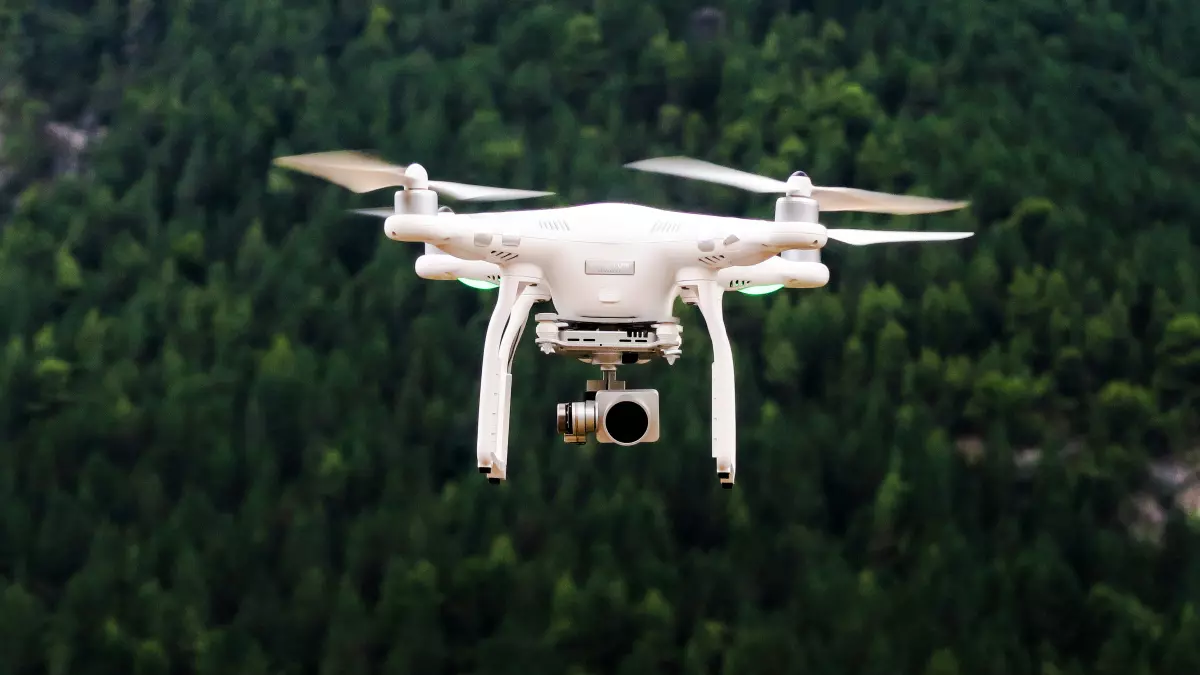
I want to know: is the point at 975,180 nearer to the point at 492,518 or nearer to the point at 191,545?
the point at 492,518

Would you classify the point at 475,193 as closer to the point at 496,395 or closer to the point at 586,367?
the point at 496,395

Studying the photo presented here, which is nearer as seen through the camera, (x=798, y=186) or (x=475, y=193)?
(x=798, y=186)

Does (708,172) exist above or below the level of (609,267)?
above

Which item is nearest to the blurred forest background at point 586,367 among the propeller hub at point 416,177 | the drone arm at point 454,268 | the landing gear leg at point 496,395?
the drone arm at point 454,268

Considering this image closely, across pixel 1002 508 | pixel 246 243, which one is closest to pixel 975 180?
pixel 1002 508

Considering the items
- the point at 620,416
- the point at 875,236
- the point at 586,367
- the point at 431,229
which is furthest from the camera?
the point at 586,367

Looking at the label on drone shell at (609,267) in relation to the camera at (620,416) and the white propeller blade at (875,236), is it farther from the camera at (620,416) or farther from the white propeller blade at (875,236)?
the white propeller blade at (875,236)

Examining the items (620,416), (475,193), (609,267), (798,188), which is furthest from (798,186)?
(475,193)
